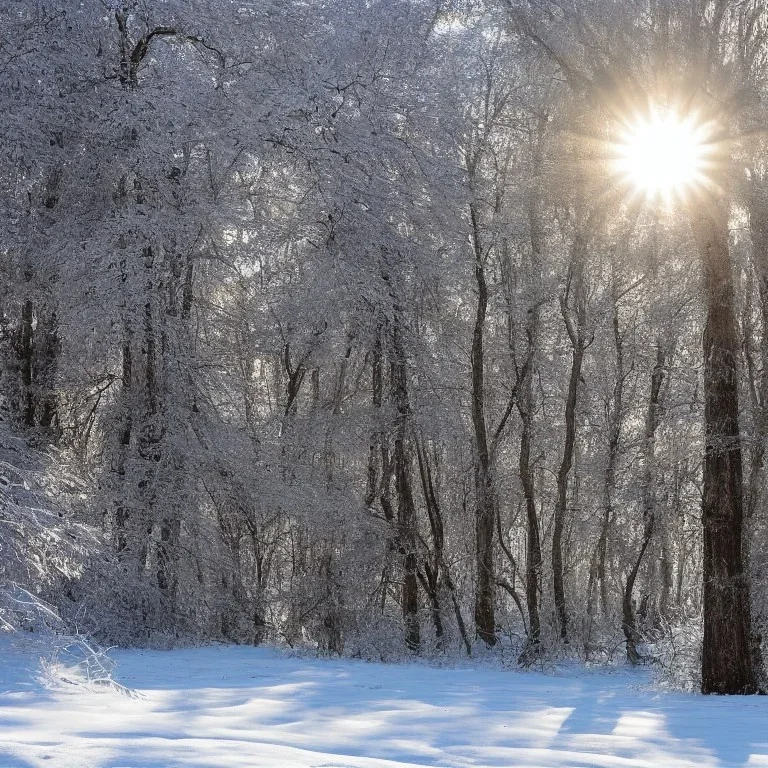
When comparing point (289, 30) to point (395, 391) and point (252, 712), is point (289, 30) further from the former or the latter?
point (252, 712)

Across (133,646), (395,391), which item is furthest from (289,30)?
(133,646)

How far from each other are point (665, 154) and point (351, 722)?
7.51 metres

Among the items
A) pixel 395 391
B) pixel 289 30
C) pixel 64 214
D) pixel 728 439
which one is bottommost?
pixel 728 439

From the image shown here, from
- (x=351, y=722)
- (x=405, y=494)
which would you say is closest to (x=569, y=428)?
(x=405, y=494)

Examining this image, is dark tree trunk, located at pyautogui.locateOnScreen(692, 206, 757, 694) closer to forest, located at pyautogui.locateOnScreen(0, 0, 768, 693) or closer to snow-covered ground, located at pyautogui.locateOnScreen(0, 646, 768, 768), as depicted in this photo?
forest, located at pyautogui.locateOnScreen(0, 0, 768, 693)

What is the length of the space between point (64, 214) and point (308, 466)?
5.34m

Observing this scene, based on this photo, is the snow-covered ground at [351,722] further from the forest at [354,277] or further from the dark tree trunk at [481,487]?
the dark tree trunk at [481,487]

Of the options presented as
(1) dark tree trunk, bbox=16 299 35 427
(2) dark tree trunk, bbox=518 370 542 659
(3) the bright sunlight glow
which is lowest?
(2) dark tree trunk, bbox=518 370 542 659

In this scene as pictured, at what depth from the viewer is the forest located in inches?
422

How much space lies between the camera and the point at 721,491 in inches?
410

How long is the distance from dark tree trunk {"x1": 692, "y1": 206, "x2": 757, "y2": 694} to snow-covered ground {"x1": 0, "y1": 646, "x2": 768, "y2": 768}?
2.23ft

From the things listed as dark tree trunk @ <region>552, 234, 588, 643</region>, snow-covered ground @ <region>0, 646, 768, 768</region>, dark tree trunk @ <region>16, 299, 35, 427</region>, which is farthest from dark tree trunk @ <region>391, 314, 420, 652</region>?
dark tree trunk @ <region>16, 299, 35, 427</region>

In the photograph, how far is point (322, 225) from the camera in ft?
47.6

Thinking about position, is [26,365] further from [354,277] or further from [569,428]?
[569,428]
